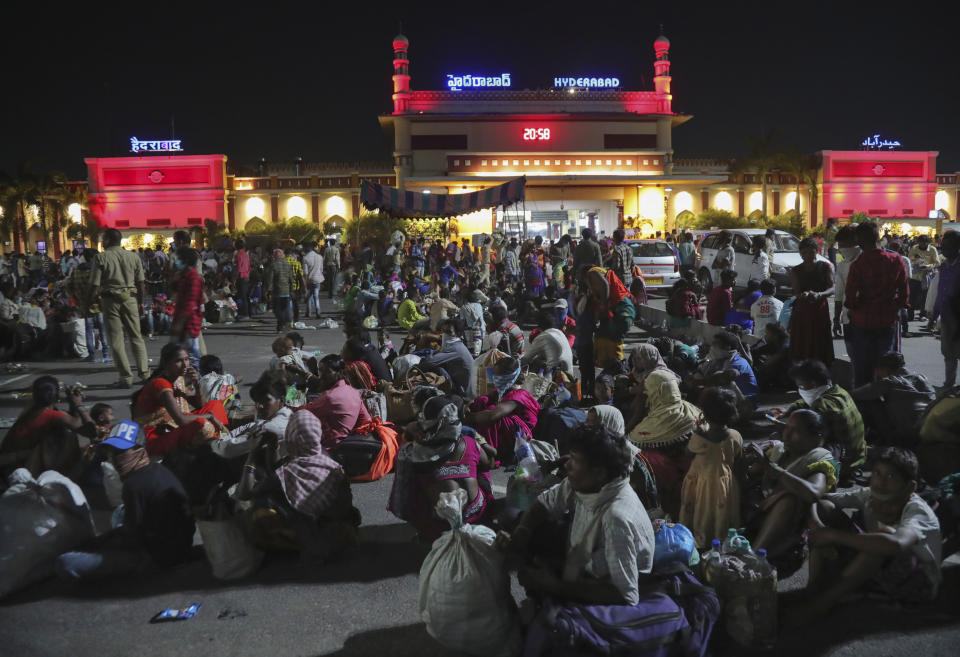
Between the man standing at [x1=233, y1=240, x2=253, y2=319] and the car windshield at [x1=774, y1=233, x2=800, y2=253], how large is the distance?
1203cm

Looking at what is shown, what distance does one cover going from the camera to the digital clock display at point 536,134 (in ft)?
136

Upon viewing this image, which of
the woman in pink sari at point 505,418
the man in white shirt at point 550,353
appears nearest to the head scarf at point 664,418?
the woman in pink sari at point 505,418

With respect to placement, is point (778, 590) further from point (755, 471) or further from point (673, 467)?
point (673, 467)

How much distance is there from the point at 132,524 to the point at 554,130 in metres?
39.1

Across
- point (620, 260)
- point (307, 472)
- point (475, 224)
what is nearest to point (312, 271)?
point (620, 260)

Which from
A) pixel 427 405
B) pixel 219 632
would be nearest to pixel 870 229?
pixel 427 405

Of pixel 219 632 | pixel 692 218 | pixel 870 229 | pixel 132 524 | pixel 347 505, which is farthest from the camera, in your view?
pixel 692 218

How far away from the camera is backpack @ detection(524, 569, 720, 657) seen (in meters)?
3.30

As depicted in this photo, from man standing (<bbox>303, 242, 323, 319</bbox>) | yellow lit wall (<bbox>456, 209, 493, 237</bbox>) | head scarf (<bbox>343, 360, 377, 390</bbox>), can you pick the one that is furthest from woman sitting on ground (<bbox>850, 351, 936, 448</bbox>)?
yellow lit wall (<bbox>456, 209, 493, 237</bbox>)

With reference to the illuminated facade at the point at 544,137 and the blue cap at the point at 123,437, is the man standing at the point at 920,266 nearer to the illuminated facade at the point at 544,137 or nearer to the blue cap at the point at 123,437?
the blue cap at the point at 123,437

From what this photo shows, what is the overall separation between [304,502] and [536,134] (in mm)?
38551

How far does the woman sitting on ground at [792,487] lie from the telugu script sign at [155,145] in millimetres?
45291

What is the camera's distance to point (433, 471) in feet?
15.5

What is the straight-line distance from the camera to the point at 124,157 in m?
42.9
